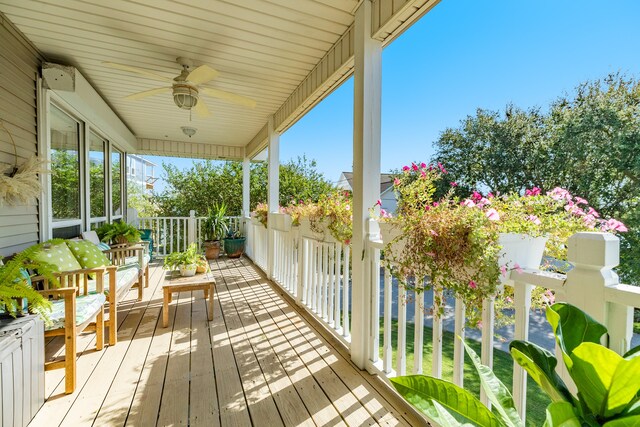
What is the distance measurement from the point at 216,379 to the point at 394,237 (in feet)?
5.13

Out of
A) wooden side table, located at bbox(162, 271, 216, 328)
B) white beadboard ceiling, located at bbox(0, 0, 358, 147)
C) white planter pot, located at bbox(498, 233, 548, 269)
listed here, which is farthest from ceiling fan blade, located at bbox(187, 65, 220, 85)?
white planter pot, located at bbox(498, 233, 548, 269)

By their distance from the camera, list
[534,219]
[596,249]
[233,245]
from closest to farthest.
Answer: [596,249] → [534,219] → [233,245]

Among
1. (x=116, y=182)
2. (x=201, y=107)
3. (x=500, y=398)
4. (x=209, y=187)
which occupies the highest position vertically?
(x=201, y=107)

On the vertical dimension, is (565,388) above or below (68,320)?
above

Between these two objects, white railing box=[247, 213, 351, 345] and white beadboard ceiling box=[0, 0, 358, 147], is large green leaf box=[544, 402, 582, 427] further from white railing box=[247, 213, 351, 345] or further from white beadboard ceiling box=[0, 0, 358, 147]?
white beadboard ceiling box=[0, 0, 358, 147]

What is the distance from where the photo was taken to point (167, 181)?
882 cm

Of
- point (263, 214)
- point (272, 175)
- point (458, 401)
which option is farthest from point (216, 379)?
point (263, 214)

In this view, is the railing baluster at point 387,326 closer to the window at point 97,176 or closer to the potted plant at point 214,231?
the window at point 97,176

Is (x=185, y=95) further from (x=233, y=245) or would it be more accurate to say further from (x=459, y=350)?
(x=233, y=245)

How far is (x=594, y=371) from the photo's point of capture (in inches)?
23.7

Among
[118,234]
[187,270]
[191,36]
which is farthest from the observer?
[118,234]

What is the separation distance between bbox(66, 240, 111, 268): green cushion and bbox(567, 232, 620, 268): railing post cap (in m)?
3.57

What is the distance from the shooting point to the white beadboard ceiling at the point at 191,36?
2256 mm

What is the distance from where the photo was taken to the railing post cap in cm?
94
